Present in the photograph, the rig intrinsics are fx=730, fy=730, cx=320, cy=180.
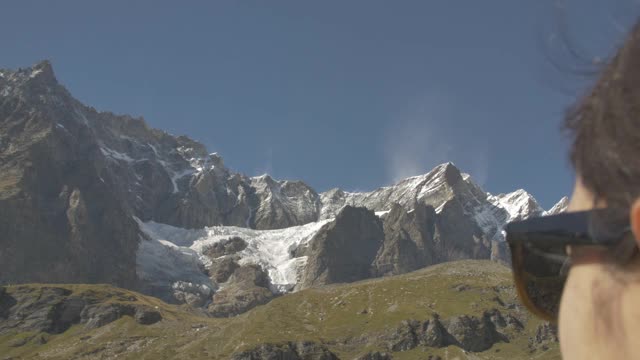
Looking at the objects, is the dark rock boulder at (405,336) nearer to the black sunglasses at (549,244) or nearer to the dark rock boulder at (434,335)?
the dark rock boulder at (434,335)

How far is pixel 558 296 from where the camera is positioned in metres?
3.57

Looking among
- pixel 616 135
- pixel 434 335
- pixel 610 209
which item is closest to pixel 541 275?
pixel 610 209

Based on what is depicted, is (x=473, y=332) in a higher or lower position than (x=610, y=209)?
higher

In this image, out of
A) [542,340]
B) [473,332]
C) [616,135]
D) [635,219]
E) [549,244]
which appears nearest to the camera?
[635,219]

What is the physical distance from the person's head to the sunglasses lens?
34cm

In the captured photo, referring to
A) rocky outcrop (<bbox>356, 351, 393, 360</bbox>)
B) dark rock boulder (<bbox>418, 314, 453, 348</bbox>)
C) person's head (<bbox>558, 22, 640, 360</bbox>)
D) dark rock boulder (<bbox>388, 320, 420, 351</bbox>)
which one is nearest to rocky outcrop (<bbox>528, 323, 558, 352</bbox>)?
dark rock boulder (<bbox>418, 314, 453, 348</bbox>)

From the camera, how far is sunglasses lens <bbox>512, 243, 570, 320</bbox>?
324 centimetres

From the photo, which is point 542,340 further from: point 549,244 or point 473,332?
point 549,244

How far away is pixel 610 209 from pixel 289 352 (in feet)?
519

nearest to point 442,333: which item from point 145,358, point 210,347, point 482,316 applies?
point 482,316

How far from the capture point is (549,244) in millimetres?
3146

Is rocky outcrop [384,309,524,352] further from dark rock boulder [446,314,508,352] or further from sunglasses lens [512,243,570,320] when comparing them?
sunglasses lens [512,243,570,320]

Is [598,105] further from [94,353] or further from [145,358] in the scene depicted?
[94,353]

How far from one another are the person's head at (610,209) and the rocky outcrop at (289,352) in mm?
156038
